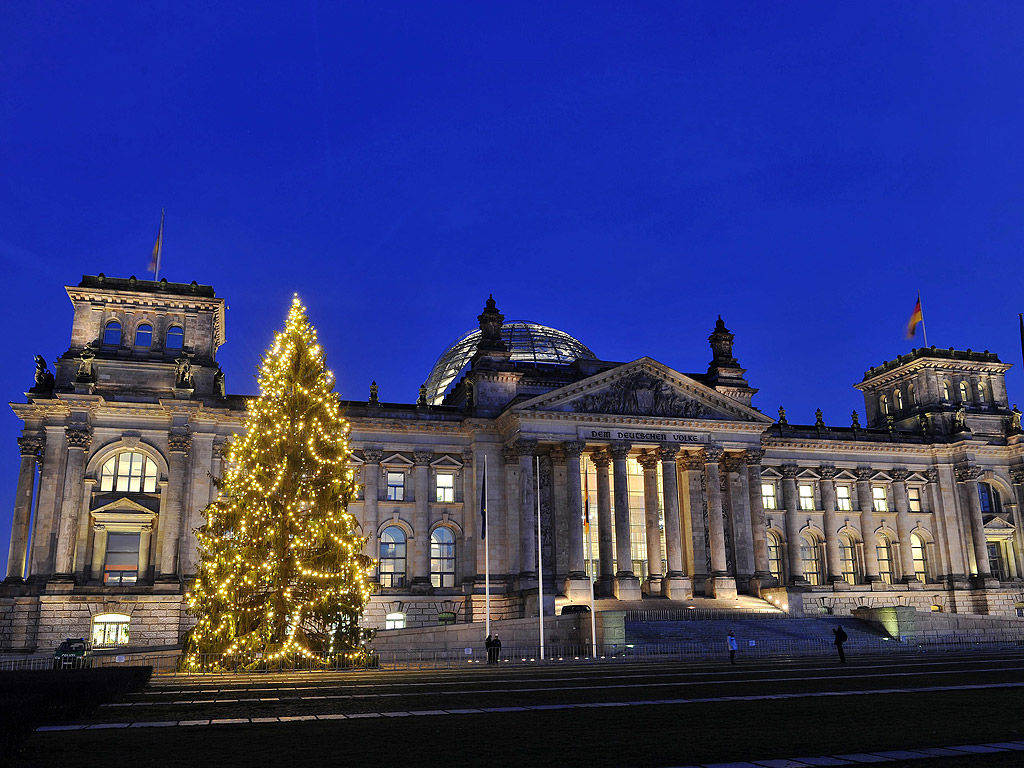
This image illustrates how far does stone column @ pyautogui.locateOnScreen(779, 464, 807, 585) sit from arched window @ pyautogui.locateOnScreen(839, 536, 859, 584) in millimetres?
3999

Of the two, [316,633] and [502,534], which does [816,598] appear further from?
[316,633]

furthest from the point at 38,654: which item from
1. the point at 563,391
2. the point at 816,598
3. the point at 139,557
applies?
the point at 816,598

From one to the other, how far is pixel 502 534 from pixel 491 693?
39928 millimetres

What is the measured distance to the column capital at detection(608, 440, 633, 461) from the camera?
6100 centimetres

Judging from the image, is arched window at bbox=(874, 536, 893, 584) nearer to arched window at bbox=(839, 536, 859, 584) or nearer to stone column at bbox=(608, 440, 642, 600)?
arched window at bbox=(839, 536, 859, 584)

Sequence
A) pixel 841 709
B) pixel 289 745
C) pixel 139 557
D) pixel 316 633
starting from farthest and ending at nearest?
pixel 139 557
pixel 316 633
pixel 841 709
pixel 289 745

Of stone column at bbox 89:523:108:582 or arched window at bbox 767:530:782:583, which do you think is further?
arched window at bbox 767:530:782:583

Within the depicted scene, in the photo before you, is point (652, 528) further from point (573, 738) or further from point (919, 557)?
point (573, 738)

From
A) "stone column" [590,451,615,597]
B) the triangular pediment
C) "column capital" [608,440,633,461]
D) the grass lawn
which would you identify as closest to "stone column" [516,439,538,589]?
the triangular pediment

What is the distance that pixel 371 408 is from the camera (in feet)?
207

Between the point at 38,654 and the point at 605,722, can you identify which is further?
the point at 38,654

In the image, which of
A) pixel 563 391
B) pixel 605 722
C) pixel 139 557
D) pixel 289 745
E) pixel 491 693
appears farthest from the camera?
pixel 563 391

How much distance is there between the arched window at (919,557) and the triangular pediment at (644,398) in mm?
21144

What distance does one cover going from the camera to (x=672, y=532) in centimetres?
6056
